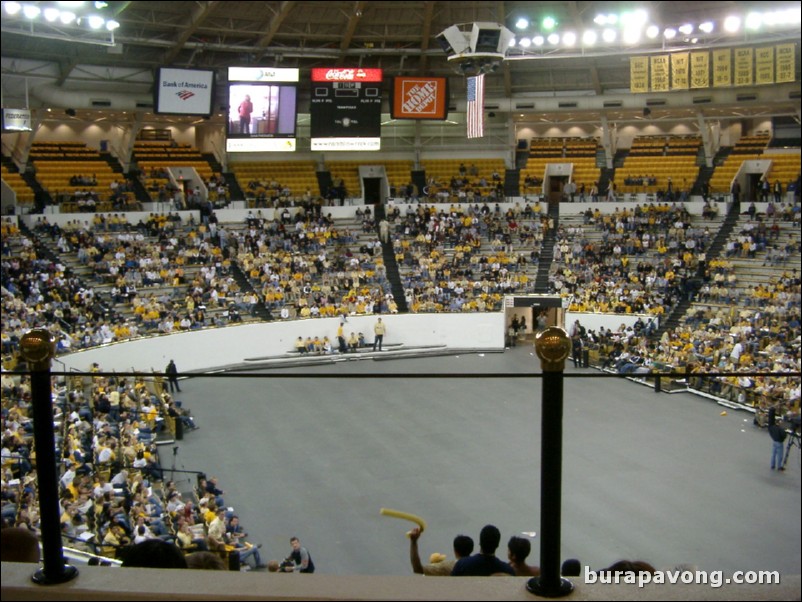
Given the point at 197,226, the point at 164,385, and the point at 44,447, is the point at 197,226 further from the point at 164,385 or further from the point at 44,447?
the point at 44,447

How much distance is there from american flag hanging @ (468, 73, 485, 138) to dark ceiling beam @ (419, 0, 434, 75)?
322 cm

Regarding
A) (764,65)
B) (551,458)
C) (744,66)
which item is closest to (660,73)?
(744,66)

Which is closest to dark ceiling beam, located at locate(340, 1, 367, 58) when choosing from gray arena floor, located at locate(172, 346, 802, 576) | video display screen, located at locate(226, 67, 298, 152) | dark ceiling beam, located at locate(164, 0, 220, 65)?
video display screen, located at locate(226, 67, 298, 152)

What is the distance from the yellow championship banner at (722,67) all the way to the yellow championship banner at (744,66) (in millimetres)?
243

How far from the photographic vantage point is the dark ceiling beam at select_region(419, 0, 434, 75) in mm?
29200

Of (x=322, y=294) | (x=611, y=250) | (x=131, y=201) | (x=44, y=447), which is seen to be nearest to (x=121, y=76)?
(x=131, y=201)

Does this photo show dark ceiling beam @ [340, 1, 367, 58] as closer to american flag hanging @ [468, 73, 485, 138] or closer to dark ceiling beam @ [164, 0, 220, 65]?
american flag hanging @ [468, 73, 485, 138]

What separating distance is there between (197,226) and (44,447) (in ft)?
90.8

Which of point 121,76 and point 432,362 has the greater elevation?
point 121,76

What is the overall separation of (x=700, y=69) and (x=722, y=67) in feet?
3.09

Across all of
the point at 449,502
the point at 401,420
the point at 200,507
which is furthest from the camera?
the point at 401,420

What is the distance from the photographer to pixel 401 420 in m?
16.3

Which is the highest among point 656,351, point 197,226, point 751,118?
point 751,118

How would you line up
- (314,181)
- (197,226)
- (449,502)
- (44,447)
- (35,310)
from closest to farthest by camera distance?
(44,447)
(449,502)
(35,310)
(197,226)
(314,181)
